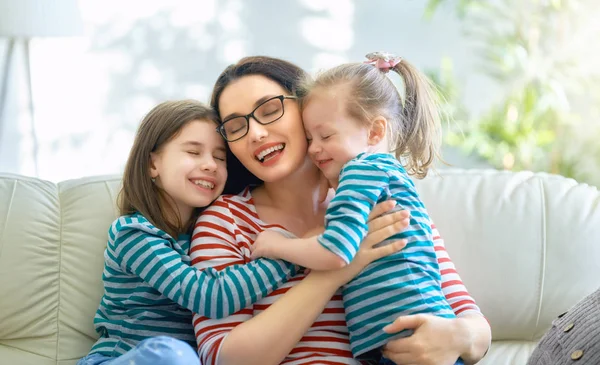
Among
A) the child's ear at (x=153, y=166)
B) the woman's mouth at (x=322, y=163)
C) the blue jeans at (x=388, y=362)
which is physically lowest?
the blue jeans at (x=388, y=362)

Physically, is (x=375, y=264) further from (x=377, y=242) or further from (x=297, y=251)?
(x=297, y=251)

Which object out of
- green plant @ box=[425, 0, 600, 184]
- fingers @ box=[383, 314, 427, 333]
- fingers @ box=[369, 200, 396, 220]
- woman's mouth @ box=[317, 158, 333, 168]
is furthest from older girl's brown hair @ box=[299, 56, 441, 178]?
green plant @ box=[425, 0, 600, 184]

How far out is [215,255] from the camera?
5.40ft

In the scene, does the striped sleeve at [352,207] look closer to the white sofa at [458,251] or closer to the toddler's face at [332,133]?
the toddler's face at [332,133]

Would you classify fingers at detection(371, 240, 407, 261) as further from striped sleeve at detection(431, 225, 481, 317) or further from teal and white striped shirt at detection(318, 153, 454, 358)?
striped sleeve at detection(431, 225, 481, 317)

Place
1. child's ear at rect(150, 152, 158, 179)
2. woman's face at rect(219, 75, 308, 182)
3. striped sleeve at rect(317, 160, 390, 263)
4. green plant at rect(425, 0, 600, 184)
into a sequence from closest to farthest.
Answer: striped sleeve at rect(317, 160, 390, 263) → woman's face at rect(219, 75, 308, 182) → child's ear at rect(150, 152, 158, 179) → green plant at rect(425, 0, 600, 184)

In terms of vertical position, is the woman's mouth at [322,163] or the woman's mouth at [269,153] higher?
the woman's mouth at [269,153]

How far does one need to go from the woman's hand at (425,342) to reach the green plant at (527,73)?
84.3 inches

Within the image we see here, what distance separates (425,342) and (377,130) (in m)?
0.50

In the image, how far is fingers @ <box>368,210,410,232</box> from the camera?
1577 millimetres

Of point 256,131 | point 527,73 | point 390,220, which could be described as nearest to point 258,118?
point 256,131

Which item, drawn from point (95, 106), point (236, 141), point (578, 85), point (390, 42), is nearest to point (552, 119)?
point (578, 85)

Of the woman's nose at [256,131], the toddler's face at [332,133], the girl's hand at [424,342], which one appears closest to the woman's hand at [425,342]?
the girl's hand at [424,342]

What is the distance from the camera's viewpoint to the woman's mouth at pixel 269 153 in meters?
1.71
